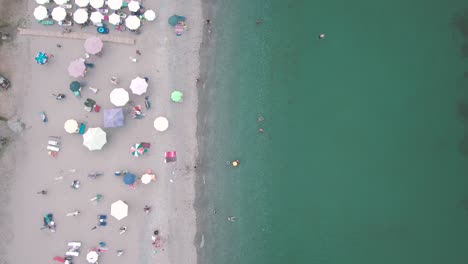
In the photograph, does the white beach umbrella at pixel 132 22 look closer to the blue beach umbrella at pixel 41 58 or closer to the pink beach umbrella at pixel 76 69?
the pink beach umbrella at pixel 76 69

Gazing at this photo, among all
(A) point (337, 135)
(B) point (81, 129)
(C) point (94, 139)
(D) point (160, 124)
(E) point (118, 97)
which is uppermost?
(E) point (118, 97)

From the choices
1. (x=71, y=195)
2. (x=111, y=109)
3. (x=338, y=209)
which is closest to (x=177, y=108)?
(x=111, y=109)

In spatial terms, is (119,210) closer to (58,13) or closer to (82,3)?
(58,13)

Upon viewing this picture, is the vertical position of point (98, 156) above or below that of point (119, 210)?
above

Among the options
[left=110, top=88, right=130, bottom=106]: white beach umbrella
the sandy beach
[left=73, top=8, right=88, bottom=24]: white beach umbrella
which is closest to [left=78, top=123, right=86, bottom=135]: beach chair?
the sandy beach

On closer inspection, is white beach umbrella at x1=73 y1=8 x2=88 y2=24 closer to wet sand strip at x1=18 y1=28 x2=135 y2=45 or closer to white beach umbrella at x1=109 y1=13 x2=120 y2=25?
wet sand strip at x1=18 y1=28 x2=135 y2=45

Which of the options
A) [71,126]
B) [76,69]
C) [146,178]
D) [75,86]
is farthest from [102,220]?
[76,69]
